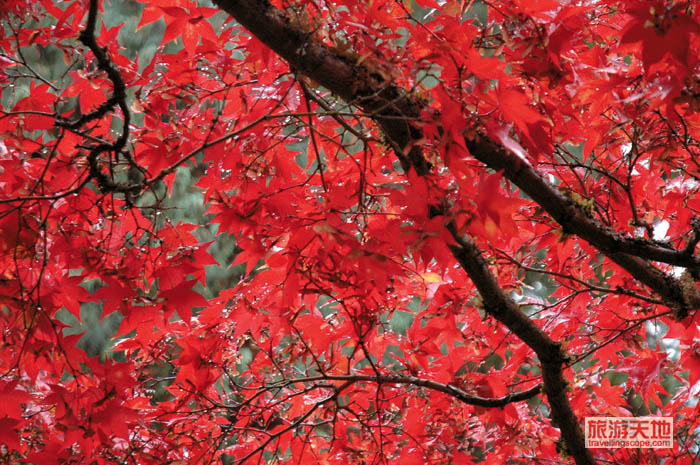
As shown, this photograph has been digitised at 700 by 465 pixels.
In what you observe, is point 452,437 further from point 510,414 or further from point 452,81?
point 452,81

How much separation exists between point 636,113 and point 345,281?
0.69m

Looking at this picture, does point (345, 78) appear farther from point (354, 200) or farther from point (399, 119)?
point (354, 200)

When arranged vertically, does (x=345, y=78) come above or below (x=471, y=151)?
above

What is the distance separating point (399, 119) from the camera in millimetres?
1051

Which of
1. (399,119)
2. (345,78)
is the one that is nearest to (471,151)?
(399,119)

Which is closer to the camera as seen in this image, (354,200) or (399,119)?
(399,119)

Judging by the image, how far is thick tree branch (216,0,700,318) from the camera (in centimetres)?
103

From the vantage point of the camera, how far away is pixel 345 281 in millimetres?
1161

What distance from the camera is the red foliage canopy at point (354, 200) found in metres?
1.00

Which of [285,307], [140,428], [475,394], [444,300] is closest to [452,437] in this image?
[475,394]

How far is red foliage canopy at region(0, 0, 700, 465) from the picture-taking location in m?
1.00

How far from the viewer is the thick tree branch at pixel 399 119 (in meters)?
1.03

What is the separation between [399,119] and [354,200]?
21 centimetres

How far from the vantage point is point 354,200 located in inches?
46.3
